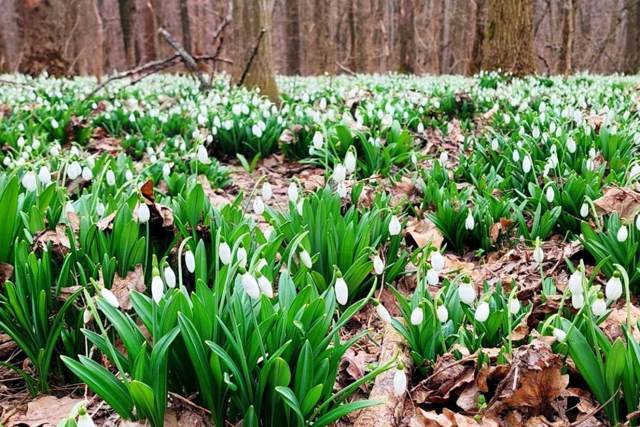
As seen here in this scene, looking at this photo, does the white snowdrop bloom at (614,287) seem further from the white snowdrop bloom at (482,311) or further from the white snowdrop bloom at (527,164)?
the white snowdrop bloom at (527,164)

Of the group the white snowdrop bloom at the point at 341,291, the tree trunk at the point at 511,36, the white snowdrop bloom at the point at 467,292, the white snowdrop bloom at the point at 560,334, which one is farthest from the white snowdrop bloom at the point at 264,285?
the tree trunk at the point at 511,36

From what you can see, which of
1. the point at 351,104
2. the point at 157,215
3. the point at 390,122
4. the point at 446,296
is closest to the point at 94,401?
the point at 157,215

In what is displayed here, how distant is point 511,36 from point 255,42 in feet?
14.3

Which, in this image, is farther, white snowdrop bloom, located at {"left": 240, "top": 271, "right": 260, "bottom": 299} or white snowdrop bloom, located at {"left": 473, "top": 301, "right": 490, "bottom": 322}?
white snowdrop bloom, located at {"left": 473, "top": 301, "right": 490, "bottom": 322}

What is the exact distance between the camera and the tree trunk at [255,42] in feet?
23.1

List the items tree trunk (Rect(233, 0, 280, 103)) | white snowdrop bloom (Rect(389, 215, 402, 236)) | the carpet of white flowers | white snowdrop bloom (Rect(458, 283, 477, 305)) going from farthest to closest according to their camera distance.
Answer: tree trunk (Rect(233, 0, 280, 103))
white snowdrop bloom (Rect(389, 215, 402, 236))
white snowdrop bloom (Rect(458, 283, 477, 305))
the carpet of white flowers

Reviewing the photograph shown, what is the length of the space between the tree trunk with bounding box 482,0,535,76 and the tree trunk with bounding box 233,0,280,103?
3.89 m

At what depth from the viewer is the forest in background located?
12117 millimetres

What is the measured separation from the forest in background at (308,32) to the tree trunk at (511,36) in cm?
87

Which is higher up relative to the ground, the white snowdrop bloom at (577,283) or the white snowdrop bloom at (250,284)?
the white snowdrop bloom at (250,284)

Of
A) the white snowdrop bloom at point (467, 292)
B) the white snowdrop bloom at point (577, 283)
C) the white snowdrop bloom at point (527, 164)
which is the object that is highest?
the white snowdrop bloom at point (527, 164)

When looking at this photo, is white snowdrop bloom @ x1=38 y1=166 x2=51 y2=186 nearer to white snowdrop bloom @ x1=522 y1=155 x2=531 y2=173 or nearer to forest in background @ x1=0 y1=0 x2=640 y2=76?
white snowdrop bloom @ x1=522 y1=155 x2=531 y2=173

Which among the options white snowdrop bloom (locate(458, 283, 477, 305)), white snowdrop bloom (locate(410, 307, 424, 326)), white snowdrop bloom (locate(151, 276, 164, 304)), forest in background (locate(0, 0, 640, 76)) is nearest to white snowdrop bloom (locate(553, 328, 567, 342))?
white snowdrop bloom (locate(458, 283, 477, 305))

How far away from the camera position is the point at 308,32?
2306 cm
